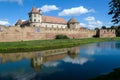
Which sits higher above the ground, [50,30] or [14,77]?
[50,30]

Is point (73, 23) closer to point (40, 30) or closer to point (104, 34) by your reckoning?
point (104, 34)

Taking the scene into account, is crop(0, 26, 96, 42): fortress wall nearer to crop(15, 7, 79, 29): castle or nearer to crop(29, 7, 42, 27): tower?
crop(15, 7, 79, 29): castle

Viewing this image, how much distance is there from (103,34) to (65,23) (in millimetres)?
15600

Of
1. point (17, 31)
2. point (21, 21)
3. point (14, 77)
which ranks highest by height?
point (21, 21)

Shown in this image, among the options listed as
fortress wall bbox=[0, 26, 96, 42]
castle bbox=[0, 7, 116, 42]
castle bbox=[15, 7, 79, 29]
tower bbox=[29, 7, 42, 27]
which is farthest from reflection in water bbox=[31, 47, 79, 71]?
castle bbox=[15, 7, 79, 29]

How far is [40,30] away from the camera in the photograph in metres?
43.0

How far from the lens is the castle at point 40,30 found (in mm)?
35875

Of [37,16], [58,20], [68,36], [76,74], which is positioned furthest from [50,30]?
[76,74]

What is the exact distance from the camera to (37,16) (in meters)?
60.3

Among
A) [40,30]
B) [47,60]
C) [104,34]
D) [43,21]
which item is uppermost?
[43,21]

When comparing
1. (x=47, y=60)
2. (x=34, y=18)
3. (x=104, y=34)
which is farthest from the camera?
(x=104, y=34)

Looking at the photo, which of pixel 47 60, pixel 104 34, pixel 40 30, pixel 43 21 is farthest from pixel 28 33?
pixel 104 34

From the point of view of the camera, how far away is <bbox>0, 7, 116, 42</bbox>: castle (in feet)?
118

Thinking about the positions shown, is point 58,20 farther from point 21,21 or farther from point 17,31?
point 17,31
